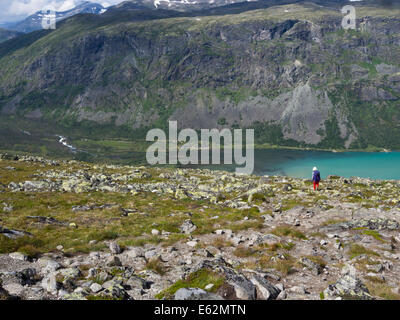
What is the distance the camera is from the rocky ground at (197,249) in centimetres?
1307

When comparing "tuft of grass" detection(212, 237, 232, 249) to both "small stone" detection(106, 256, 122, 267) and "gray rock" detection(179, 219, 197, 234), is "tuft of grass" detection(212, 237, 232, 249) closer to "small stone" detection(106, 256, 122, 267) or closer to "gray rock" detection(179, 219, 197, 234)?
"gray rock" detection(179, 219, 197, 234)

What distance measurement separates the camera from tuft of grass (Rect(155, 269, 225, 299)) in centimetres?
1260

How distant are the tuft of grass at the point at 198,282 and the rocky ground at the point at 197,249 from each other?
48 millimetres

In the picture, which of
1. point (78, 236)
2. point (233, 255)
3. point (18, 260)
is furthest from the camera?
point (78, 236)

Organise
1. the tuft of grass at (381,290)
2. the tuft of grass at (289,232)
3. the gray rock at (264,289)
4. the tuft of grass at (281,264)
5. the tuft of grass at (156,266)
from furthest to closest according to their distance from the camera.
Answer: the tuft of grass at (289,232), the tuft of grass at (281,264), the tuft of grass at (156,266), the gray rock at (264,289), the tuft of grass at (381,290)

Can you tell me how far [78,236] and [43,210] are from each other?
436 inches

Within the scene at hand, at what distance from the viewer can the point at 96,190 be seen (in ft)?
138

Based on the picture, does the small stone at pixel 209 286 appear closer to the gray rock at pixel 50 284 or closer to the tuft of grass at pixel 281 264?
the tuft of grass at pixel 281 264

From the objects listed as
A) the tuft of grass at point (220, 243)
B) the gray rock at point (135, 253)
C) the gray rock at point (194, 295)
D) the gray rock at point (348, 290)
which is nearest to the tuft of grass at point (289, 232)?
the tuft of grass at point (220, 243)

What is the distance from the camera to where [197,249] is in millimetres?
18859

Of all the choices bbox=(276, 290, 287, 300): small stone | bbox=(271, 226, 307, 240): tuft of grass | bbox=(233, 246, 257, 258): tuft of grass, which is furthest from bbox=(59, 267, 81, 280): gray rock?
bbox=(271, 226, 307, 240): tuft of grass
